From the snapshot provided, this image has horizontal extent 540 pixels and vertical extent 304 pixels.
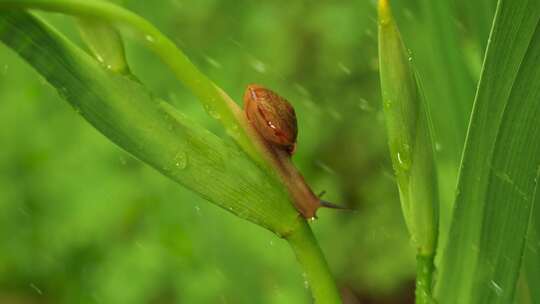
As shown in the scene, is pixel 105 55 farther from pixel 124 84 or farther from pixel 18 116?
pixel 18 116

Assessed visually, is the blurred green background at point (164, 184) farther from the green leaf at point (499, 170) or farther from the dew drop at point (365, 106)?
the green leaf at point (499, 170)

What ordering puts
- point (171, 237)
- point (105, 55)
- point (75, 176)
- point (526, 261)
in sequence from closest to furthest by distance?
1. point (105, 55)
2. point (526, 261)
3. point (171, 237)
4. point (75, 176)

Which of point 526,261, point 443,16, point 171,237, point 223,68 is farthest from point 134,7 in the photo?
point 526,261

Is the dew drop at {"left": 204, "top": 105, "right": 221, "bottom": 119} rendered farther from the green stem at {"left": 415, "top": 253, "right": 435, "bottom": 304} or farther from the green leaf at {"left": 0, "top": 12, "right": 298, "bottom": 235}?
the green stem at {"left": 415, "top": 253, "right": 435, "bottom": 304}

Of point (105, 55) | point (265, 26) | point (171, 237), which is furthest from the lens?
point (265, 26)

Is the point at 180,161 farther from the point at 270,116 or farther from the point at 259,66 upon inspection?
the point at 259,66

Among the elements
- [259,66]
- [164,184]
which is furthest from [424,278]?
[259,66]
